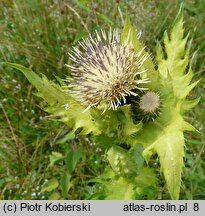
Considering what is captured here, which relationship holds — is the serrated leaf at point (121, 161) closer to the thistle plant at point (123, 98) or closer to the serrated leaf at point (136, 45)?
the thistle plant at point (123, 98)

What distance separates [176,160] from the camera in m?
1.74

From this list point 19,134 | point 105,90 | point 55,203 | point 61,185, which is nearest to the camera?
point 105,90

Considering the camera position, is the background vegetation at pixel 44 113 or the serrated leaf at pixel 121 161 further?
the background vegetation at pixel 44 113

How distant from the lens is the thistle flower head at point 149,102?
6.40ft

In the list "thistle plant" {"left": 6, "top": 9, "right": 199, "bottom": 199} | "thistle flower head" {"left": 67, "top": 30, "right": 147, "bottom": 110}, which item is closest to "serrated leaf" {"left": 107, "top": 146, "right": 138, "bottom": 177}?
"thistle plant" {"left": 6, "top": 9, "right": 199, "bottom": 199}

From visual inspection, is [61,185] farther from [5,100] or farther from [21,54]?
[21,54]

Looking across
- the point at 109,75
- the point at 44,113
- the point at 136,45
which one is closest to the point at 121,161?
the point at 109,75

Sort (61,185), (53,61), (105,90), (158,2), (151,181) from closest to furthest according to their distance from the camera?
1. (105,90)
2. (151,181)
3. (61,185)
4. (53,61)
5. (158,2)

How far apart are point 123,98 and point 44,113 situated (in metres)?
1.50

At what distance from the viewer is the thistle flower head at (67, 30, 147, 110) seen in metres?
1.95

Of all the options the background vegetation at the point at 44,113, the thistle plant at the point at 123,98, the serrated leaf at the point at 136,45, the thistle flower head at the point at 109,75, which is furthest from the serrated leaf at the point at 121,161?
the background vegetation at the point at 44,113

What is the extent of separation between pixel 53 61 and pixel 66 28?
13.3 inches

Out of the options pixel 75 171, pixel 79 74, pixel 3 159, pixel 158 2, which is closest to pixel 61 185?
pixel 75 171

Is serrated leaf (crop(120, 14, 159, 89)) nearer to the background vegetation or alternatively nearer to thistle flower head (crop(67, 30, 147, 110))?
thistle flower head (crop(67, 30, 147, 110))
